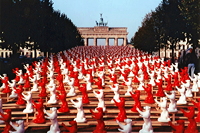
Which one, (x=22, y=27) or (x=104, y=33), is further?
(x=104, y=33)

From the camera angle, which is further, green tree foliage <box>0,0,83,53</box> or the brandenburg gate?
the brandenburg gate

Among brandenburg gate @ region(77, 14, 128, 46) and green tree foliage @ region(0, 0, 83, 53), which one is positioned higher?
brandenburg gate @ region(77, 14, 128, 46)

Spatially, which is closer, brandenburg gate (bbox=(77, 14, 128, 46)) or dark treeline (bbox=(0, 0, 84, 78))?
dark treeline (bbox=(0, 0, 84, 78))

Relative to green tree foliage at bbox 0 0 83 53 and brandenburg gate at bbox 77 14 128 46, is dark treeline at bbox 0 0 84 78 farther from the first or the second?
brandenburg gate at bbox 77 14 128 46

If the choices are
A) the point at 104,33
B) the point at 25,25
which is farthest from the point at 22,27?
the point at 104,33

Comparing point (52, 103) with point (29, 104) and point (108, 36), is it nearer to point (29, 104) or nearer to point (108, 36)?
point (29, 104)

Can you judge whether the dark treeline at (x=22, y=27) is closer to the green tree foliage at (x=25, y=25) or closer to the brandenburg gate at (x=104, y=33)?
the green tree foliage at (x=25, y=25)

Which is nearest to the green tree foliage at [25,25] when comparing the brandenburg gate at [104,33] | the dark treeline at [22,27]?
the dark treeline at [22,27]

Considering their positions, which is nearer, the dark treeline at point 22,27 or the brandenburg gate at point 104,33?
the dark treeline at point 22,27

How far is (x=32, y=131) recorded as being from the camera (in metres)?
7.39

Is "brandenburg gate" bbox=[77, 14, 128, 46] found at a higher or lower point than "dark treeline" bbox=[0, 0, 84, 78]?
higher

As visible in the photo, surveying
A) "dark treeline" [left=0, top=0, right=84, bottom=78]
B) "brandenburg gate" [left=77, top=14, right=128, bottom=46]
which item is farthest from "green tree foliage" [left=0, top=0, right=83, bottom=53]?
"brandenburg gate" [left=77, top=14, right=128, bottom=46]

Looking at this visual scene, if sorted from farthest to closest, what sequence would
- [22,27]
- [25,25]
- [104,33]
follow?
[104,33] → [25,25] → [22,27]

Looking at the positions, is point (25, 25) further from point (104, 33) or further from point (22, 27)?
point (104, 33)
